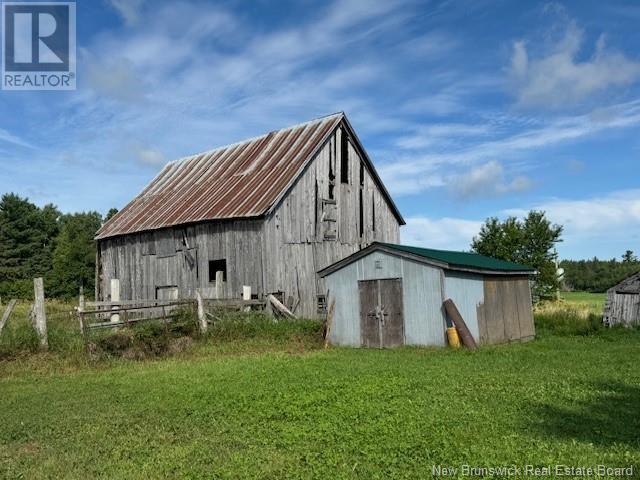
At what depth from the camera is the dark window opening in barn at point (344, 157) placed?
26.9m

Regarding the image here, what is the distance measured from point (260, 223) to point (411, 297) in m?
7.25

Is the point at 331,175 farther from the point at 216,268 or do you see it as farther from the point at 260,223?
the point at 216,268

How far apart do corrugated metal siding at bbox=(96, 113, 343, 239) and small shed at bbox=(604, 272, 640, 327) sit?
13.7 m

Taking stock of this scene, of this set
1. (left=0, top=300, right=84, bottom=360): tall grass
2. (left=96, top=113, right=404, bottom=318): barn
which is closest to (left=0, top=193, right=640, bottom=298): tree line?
(left=96, top=113, right=404, bottom=318): barn

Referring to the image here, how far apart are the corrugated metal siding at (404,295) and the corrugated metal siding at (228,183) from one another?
15.8ft

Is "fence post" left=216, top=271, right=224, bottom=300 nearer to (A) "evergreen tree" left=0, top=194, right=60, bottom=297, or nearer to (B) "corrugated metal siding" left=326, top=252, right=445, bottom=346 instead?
(B) "corrugated metal siding" left=326, top=252, right=445, bottom=346

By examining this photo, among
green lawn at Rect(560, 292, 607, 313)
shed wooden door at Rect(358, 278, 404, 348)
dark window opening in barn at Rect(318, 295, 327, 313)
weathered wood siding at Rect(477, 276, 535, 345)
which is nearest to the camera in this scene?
shed wooden door at Rect(358, 278, 404, 348)

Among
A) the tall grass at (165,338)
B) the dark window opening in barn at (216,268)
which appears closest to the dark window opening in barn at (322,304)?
the dark window opening in barn at (216,268)

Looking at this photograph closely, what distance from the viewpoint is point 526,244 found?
41312 millimetres

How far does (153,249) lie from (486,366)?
17869 millimetres

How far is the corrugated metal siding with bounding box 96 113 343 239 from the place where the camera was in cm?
2398

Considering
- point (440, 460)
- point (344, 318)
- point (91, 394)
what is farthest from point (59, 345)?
point (440, 460)

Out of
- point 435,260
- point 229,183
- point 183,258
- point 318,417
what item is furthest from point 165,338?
point 229,183

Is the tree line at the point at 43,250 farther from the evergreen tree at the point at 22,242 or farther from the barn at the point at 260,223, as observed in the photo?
the barn at the point at 260,223
